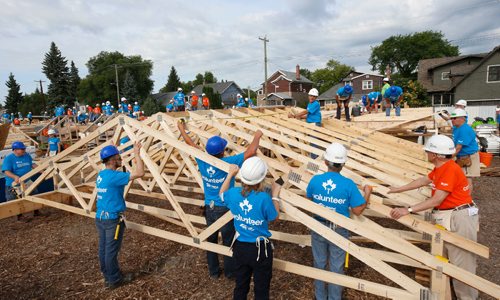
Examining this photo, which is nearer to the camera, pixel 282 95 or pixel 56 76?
pixel 56 76

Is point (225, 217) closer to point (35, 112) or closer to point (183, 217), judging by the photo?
point (183, 217)

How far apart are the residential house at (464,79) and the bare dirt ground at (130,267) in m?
31.7

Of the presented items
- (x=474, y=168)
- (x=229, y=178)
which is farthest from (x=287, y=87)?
(x=229, y=178)

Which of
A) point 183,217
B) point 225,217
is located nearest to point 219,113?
point 183,217

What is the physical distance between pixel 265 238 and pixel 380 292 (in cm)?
131

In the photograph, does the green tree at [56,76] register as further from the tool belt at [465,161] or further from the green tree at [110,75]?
the tool belt at [465,161]

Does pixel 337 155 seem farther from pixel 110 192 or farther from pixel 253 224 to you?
pixel 110 192

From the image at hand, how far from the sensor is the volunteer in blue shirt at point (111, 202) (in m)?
3.96

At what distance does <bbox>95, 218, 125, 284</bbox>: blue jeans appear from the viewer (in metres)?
4.07

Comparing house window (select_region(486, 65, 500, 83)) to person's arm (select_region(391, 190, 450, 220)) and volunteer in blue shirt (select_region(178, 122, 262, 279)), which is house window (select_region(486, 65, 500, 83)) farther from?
volunteer in blue shirt (select_region(178, 122, 262, 279))

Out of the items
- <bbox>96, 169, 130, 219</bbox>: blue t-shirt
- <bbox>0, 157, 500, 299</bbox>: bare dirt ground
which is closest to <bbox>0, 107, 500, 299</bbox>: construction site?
<bbox>0, 157, 500, 299</bbox>: bare dirt ground

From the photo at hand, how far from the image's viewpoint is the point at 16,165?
22.3ft

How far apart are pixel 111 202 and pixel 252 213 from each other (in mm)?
2184

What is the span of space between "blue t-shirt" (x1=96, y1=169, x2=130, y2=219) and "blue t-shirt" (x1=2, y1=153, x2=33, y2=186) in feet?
14.0
